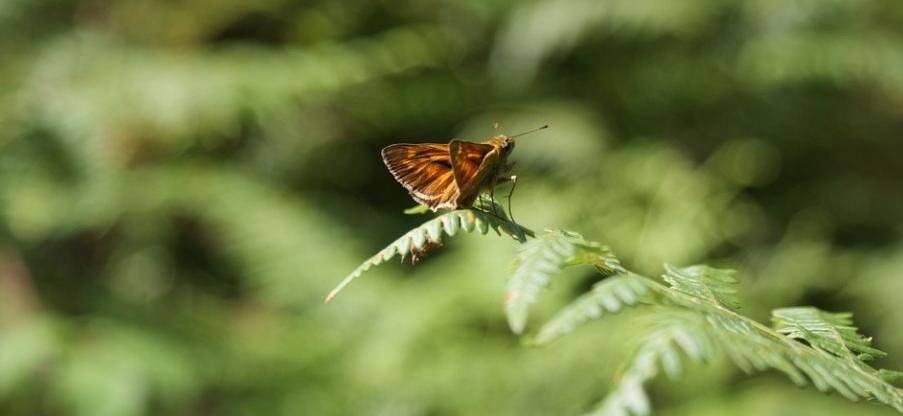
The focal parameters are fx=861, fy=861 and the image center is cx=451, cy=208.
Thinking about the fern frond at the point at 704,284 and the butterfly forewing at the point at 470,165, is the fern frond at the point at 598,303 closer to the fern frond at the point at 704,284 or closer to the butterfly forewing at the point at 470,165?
the fern frond at the point at 704,284

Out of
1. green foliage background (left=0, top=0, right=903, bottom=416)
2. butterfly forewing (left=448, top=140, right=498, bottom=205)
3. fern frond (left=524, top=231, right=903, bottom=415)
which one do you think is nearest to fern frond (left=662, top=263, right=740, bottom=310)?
fern frond (left=524, top=231, right=903, bottom=415)

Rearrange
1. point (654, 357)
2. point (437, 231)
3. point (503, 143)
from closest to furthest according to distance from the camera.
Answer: point (654, 357) < point (437, 231) < point (503, 143)

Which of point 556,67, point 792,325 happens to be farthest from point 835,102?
point 792,325

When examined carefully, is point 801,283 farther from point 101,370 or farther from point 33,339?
point 33,339

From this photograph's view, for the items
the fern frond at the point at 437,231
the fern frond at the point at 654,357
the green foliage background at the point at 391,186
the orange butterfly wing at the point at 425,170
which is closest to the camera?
the fern frond at the point at 654,357

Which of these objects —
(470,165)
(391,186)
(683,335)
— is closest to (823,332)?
(683,335)

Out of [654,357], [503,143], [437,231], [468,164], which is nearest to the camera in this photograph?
[654,357]

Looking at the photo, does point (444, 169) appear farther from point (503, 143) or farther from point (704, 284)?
point (704, 284)

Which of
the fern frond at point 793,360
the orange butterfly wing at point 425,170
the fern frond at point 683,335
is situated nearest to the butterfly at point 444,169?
the orange butterfly wing at point 425,170
